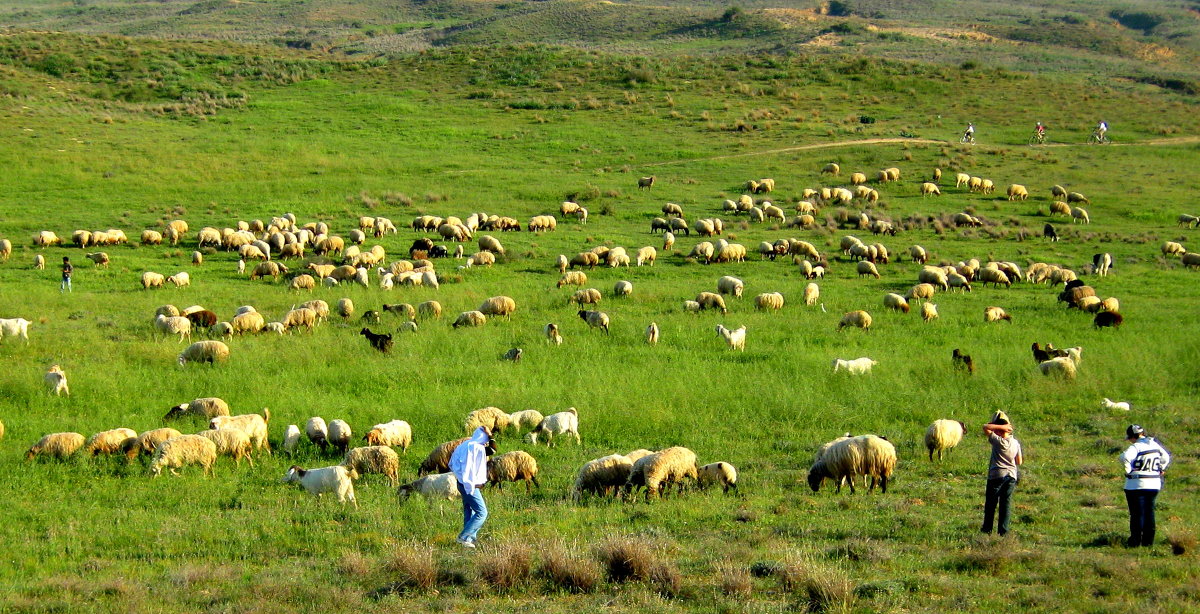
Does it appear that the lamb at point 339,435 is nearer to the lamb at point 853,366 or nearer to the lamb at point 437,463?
the lamb at point 437,463

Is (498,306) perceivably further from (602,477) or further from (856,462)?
(856,462)

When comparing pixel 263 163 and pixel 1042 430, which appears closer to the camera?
pixel 1042 430

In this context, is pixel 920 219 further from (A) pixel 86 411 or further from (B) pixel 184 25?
(B) pixel 184 25

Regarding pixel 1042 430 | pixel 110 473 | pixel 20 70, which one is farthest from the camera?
pixel 20 70

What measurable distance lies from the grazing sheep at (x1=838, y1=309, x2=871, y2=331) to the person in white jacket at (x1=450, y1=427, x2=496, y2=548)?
14311 mm

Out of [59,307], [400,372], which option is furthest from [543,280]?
[59,307]

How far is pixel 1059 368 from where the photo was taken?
738 inches

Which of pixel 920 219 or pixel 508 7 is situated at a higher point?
pixel 508 7

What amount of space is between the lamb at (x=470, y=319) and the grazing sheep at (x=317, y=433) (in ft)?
25.9

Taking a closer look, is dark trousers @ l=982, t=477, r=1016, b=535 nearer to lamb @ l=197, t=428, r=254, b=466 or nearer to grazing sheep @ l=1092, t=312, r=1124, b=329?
lamb @ l=197, t=428, r=254, b=466

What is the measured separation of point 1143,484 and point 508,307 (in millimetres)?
16692

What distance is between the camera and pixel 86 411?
1711 cm

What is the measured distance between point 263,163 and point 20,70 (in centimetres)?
2376

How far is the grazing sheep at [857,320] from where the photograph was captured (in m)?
23.3
